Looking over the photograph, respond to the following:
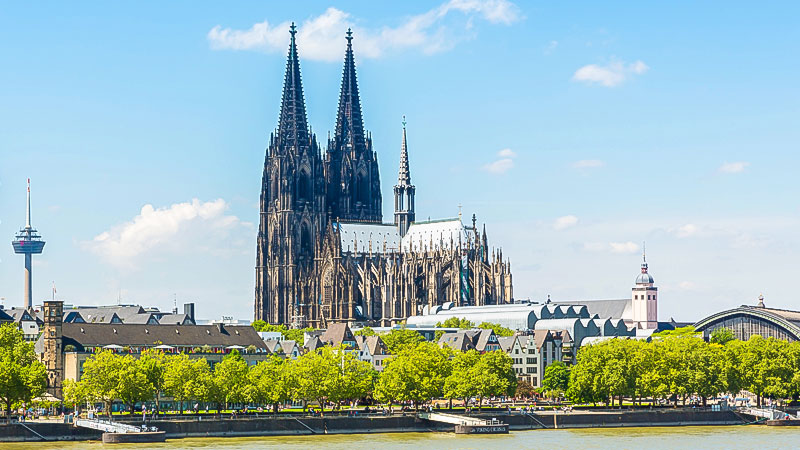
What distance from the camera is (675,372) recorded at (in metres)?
137

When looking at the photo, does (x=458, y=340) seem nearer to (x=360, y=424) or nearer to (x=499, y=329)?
(x=499, y=329)

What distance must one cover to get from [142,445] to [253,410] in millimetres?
20682

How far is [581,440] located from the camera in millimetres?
112188

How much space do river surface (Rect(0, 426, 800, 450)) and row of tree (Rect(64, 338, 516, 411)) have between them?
27.7ft

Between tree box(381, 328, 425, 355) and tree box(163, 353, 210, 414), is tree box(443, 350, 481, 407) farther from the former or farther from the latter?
tree box(381, 328, 425, 355)

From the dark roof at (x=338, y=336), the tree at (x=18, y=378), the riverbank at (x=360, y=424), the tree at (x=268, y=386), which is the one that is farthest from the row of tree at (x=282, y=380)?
the dark roof at (x=338, y=336)

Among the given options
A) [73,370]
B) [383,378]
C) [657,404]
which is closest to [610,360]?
[657,404]

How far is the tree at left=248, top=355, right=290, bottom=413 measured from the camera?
12100 cm

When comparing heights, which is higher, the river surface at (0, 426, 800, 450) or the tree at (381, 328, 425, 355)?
the tree at (381, 328, 425, 355)

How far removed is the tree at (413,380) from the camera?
126062 millimetres

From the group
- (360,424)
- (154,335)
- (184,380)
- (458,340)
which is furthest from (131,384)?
(458,340)

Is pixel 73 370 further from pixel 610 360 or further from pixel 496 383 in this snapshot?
pixel 610 360

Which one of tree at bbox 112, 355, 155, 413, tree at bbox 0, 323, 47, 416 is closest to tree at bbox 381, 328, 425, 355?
tree at bbox 112, 355, 155, 413

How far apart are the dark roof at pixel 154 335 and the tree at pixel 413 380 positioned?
20.2 metres
